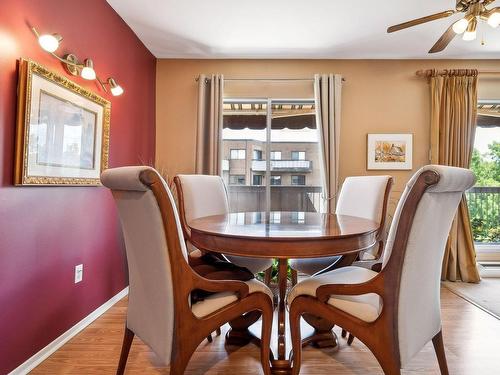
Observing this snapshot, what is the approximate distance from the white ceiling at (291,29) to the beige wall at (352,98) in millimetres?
101

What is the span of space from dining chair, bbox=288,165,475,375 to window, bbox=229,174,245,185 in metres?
2.41

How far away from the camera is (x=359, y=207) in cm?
223

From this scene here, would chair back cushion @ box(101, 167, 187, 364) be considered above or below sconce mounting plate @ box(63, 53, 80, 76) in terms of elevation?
below

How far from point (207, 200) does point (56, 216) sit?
1004 mm

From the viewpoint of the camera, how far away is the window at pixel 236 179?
361cm

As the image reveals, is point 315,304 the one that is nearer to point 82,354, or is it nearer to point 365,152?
point 82,354

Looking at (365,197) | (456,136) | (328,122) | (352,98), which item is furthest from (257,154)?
(456,136)

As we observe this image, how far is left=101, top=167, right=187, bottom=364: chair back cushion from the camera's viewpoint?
1.08 metres

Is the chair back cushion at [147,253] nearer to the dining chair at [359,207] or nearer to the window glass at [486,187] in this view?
the dining chair at [359,207]

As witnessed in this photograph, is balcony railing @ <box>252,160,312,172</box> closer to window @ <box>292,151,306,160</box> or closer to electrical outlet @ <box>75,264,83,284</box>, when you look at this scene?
window @ <box>292,151,306,160</box>

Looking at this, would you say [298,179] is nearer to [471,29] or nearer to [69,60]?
[471,29]

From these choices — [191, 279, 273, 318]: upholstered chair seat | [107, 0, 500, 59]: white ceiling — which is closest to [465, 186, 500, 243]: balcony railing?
[107, 0, 500, 59]: white ceiling

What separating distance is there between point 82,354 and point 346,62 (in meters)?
3.67

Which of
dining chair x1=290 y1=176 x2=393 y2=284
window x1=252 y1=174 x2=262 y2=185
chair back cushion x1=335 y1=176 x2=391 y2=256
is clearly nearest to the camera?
dining chair x1=290 y1=176 x2=393 y2=284
